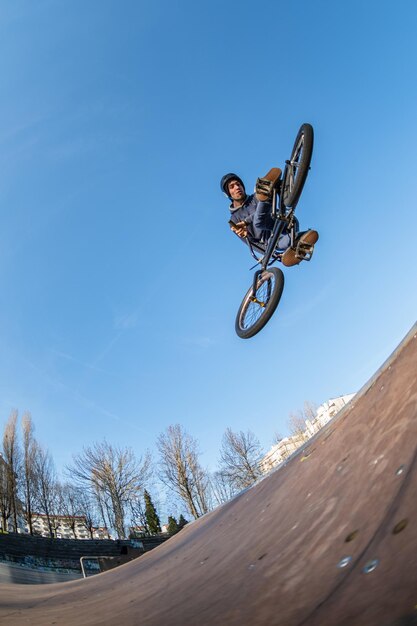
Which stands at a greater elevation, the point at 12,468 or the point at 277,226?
the point at 12,468

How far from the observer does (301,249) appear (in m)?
4.53

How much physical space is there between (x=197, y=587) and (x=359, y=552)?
65cm

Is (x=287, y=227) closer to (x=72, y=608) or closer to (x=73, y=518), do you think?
(x=72, y=608)

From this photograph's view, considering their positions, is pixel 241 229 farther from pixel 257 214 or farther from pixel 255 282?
pixel 255 282

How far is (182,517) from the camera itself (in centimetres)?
3356

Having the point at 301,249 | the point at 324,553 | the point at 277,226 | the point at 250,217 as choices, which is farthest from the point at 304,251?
the point at 324,553

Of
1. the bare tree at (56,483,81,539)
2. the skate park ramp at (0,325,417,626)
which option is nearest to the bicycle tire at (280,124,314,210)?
the skate park ramp at (0,325,417,626)

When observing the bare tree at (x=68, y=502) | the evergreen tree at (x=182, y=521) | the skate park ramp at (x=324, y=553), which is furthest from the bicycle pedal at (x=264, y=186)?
the bare tree at (x=68, y=502)

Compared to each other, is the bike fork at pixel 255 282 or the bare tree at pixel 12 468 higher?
the bare tree at pixel 12 468

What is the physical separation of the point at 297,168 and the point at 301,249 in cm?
92

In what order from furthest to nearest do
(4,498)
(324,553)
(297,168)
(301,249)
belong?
(4,498) → (301,249) → (297,168) → (324,553)

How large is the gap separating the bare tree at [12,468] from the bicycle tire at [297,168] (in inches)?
1251

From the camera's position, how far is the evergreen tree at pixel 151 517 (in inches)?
1435

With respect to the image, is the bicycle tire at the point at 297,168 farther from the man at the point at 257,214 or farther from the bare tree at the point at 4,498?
the bare tree at the point at 4,498
